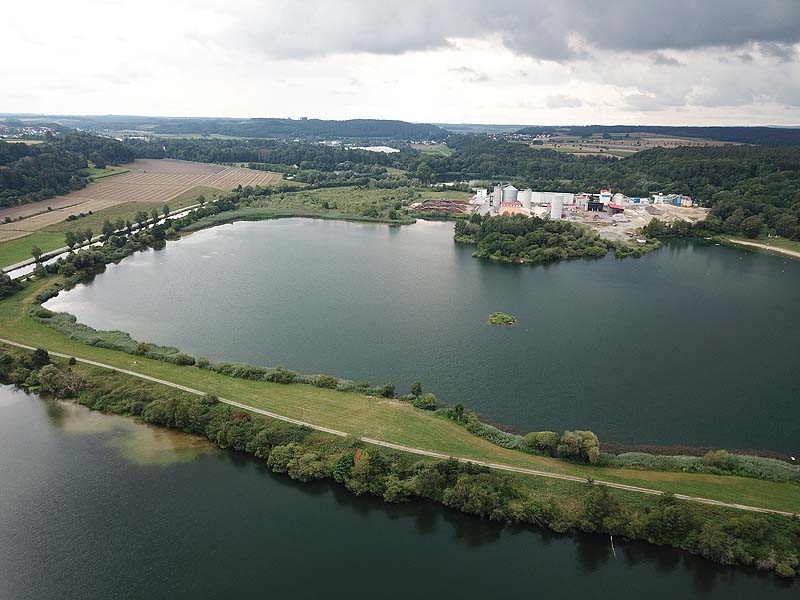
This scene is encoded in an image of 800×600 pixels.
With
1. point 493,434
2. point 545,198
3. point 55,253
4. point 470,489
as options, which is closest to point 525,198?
point 545,198

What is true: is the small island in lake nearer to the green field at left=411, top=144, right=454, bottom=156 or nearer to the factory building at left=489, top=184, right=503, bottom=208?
the factory building at left=489, top=184, right=503, bottom=208

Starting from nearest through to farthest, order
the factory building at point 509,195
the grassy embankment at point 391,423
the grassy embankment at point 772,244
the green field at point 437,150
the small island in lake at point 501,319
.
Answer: the grassy embankment at point 391,423, the small island in lake at point 501,319, the grassy embankment at point 772,244, the factory building at point 509,195, the green field at point 437,150

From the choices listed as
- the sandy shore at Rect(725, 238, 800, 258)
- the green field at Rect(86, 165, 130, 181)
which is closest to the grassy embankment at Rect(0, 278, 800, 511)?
the sandy shore at Rect(725, 238, 800, 258)

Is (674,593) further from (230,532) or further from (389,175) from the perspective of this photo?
(389,175)

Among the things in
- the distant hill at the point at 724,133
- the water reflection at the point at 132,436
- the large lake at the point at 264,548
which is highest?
the distant hill at the point at 724,133

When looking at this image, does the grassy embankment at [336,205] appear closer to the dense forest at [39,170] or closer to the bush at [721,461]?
the dense forest at [39,170]

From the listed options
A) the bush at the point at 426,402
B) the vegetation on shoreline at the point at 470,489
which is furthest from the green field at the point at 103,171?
the bush at the point at 426,402
